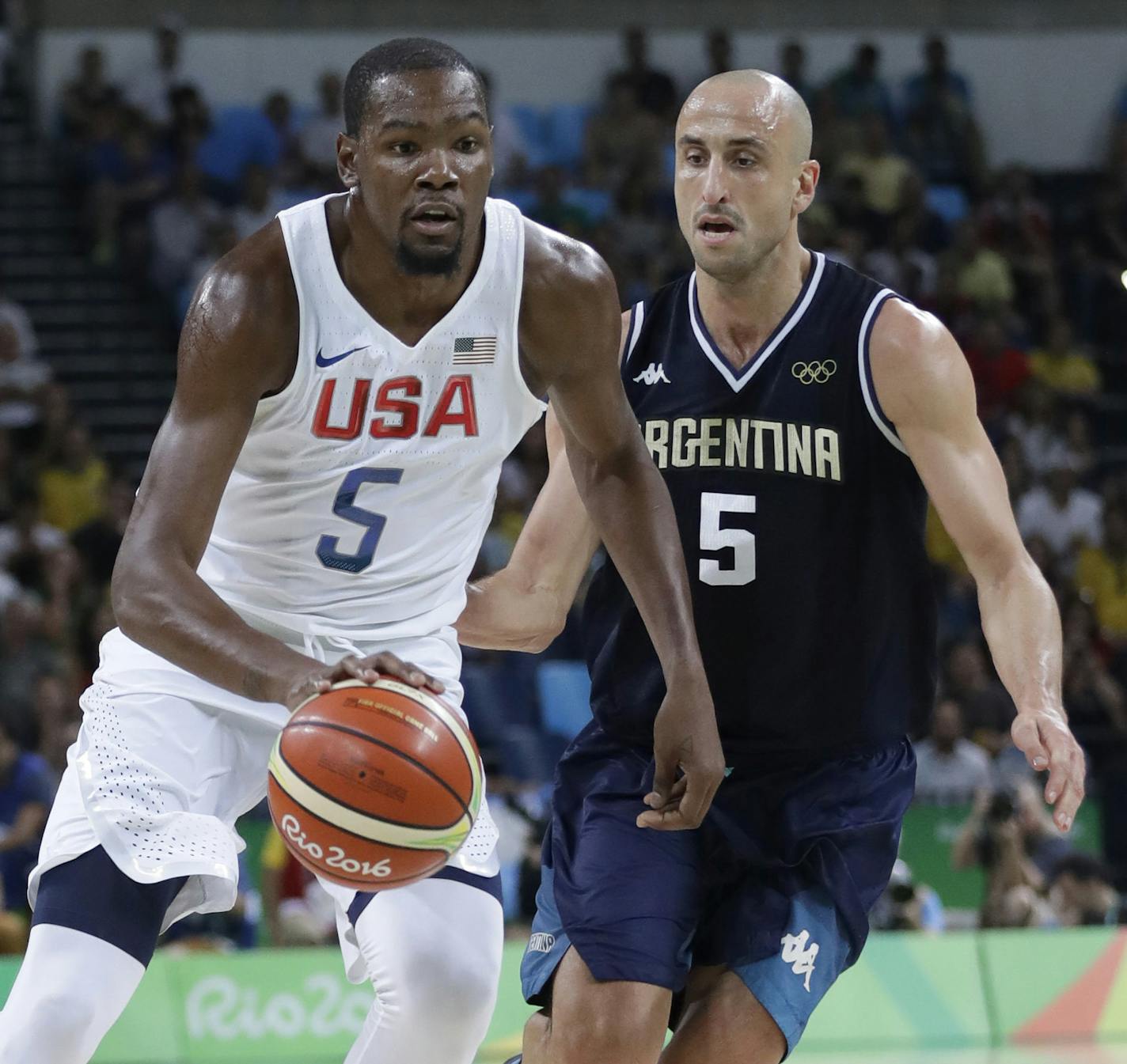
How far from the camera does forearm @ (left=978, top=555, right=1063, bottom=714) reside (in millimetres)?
3898

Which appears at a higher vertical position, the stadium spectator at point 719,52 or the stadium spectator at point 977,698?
the stadium spectator at point 719,52

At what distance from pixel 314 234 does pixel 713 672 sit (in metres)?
1.28

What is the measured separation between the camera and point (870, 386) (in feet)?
13.8

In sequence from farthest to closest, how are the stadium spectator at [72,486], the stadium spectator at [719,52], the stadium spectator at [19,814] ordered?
the stadium spectator at [719,52], the stadium spectator at [72,486], the stadium spectator at [19,814]

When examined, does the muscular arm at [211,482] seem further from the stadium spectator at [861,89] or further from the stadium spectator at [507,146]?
the stadium spectator at [861,89]

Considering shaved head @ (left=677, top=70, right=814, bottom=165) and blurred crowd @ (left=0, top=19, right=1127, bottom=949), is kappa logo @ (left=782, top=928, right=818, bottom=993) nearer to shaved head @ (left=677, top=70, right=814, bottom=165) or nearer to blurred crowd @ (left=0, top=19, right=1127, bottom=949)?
shaved head @ (left=677, top=70, right=814, bottom=165)

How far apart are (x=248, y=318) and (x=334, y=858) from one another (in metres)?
0.98

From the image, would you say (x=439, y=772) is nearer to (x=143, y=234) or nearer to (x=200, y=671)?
(x=200, y=671)

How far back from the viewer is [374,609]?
3773mm

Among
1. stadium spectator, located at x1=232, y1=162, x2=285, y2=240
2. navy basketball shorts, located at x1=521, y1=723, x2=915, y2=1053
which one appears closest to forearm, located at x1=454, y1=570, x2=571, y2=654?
navy basketball shorts, located at x1=521, y1=723, x2=915, y2=1053

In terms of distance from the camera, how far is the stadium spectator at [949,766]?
9.60 m

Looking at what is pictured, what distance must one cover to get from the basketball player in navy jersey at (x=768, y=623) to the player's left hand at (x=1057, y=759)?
21 centimetres

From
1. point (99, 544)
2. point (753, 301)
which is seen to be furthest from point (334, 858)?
point (99, 544)

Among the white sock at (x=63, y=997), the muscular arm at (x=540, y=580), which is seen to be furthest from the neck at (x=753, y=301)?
the white sock at (x=63, y=997)
